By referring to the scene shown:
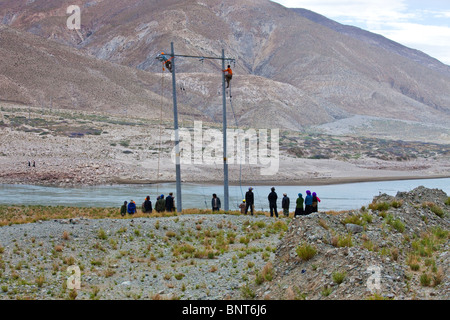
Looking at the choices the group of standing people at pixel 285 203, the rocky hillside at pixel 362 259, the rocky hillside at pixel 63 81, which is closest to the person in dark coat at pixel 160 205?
the group of standing people at pixel 285 203

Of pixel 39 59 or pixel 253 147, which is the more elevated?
pixel 39 59

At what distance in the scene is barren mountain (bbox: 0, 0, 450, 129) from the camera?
12875 centimetres

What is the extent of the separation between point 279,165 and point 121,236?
43.9m

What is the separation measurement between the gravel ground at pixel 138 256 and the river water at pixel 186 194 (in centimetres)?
1541

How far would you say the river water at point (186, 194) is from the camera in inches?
1383

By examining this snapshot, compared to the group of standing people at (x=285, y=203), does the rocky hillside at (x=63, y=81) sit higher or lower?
higher

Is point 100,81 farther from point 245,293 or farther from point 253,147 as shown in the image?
point 245,293

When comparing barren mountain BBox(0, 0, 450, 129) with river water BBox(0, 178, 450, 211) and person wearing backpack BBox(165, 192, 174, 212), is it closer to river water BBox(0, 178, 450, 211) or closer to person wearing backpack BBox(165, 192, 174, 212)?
river water BBox(0, 178, 450, 211)

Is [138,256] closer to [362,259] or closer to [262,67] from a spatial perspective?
[362,259]

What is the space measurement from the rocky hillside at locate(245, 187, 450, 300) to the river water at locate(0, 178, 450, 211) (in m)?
18.7

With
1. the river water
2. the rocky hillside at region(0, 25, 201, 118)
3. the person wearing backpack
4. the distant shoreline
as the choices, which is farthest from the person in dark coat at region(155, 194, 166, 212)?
the rocky hillside at region(0, 25, 201, 118)

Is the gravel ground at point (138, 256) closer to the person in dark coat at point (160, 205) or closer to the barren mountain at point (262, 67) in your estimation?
the person in dark coat at point (160, 205)
